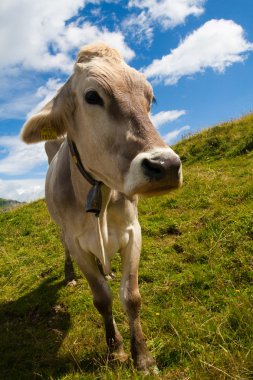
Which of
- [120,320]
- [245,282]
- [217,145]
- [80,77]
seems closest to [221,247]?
[245,282]

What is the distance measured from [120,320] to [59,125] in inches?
98.7

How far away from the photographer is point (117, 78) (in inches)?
137

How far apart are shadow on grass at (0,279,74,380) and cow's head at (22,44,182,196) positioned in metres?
2.20

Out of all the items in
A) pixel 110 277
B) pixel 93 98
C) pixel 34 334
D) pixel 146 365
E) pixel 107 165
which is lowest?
pixel 146 365

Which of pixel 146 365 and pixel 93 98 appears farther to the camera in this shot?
pixel 146 365

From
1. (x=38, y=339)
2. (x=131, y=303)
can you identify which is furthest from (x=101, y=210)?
(x=38, y=339)

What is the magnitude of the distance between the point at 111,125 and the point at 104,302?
2079mm

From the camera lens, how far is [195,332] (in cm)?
424

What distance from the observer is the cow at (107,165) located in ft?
10.2

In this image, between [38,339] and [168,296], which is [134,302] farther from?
[38,339]

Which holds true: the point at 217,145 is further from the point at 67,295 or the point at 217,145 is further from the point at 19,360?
the point at 19,360

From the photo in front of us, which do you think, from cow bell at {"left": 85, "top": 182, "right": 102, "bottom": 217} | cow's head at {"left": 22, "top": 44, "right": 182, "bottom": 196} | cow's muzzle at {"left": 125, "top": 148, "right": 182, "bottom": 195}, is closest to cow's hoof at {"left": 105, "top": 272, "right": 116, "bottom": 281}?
cow bell at {"left": 85, "top": 182, "right": 102, "bottom": 217}

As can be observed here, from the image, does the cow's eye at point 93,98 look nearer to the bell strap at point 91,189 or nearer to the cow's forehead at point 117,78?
the cow's forehead at point 117,78

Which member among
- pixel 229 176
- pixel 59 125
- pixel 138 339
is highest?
pixel 59 125
